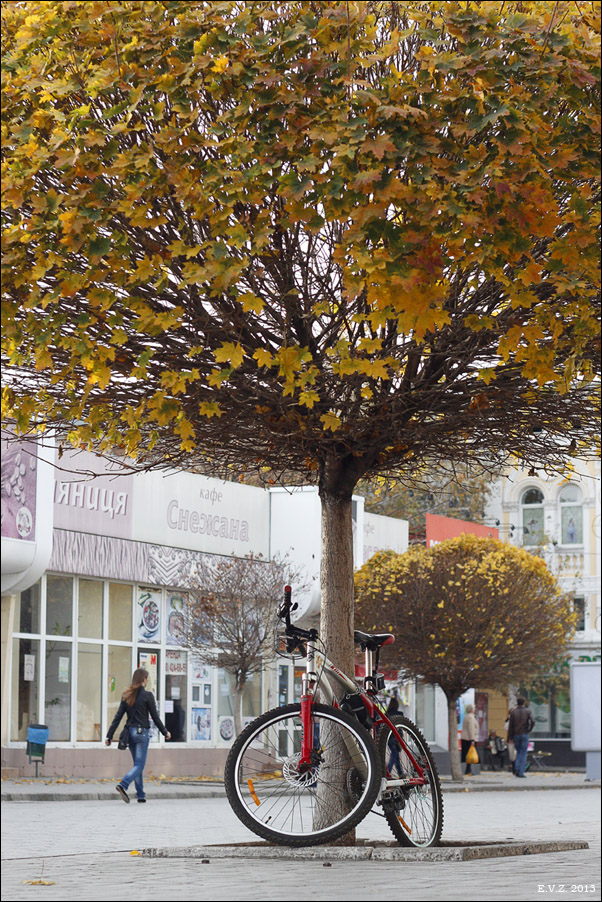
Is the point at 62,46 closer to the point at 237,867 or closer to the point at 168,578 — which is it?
the point at 237,867

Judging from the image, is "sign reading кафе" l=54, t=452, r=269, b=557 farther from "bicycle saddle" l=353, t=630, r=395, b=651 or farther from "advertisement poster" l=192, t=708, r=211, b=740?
"bicycle saddle" l=353, t=630, r=395, b=651

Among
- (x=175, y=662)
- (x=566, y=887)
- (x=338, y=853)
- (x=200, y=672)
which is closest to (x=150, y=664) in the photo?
(x=175, y=662)

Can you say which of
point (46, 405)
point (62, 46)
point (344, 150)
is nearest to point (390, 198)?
point (344, 150)

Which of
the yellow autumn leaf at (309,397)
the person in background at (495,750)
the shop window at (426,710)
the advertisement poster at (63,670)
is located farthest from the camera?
the person in background at (495,750)

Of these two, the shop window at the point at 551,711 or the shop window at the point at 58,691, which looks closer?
the shop window at the point at 58,691

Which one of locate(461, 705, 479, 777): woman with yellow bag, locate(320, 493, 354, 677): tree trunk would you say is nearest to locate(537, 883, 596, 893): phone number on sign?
locate(320, 493, 354, 677): tree trunk

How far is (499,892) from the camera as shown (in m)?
5.82

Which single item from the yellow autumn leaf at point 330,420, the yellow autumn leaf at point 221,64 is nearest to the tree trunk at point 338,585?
the yellow autumn leaf at point 330,420

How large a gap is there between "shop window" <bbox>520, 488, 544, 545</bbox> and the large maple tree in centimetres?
4845

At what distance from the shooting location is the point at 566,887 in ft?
20.3

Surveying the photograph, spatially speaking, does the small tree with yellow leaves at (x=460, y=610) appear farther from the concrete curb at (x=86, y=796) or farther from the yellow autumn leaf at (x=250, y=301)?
the yellow autumn leaf at (x=250, y=301)

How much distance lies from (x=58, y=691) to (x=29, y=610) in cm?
183

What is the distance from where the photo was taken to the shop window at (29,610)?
2617 cm

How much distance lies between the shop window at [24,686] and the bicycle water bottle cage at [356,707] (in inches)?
733
